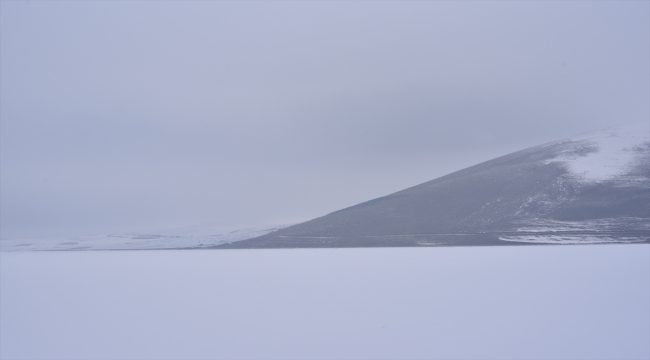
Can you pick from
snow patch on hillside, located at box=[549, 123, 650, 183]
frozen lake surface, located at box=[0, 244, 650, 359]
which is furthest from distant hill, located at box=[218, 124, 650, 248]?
frozen lake surface, located at box=[0, 244, 650, 359]

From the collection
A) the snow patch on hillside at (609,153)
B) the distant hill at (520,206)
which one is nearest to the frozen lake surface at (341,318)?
the distant hill at (520,206)

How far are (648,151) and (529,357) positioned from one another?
68425 millimetres

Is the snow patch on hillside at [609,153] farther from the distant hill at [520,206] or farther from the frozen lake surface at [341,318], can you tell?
the frozen lake surface at [341,318]

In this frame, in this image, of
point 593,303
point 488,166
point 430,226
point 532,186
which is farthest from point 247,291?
point 488,166

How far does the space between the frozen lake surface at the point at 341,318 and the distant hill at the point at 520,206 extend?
3996 centimetres

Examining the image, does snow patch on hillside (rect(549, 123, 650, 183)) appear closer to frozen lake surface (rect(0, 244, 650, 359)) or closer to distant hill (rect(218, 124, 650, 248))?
distant hill (rect(218, 124, 650, 248))

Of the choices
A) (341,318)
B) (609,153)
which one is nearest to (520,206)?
(609,153)

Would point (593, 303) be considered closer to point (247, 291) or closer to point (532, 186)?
point (247, 291)

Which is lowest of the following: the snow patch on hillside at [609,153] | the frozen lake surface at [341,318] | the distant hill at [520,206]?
the frozen lake surface at [341,318]

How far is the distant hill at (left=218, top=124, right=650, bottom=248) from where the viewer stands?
55812 mm

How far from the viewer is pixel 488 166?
239 ft

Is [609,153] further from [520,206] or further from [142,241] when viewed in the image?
[142,241]

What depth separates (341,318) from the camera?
33.7ft

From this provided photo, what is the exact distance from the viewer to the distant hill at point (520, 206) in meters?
55.8
